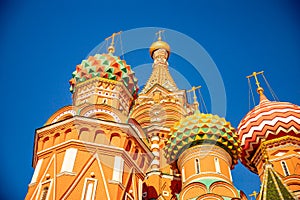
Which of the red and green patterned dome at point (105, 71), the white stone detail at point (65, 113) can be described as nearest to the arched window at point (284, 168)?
the red and green patterned dome at point (105, 71)

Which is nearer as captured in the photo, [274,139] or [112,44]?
[274,139]

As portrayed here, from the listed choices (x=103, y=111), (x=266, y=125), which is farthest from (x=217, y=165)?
(x=103, y=111)

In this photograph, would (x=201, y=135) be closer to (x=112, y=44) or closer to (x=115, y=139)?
(x=115, y=139)

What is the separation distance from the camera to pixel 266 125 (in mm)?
16250

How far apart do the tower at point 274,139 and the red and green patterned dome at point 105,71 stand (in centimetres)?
479

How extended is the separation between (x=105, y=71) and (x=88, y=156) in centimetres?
511

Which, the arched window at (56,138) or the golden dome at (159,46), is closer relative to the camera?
the arched window at (56,138)

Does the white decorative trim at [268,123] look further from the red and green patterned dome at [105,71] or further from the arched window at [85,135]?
the arched window at [85,135]

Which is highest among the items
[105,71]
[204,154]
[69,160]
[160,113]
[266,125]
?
→ [160,113]

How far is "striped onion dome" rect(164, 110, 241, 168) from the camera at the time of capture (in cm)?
1443

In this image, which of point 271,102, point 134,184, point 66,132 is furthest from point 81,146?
point 271,102

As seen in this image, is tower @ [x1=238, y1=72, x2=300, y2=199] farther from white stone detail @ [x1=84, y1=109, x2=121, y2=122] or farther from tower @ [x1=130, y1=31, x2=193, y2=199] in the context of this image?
white stone detail @ [x1=84, y1=109, x2=121, y2=122]

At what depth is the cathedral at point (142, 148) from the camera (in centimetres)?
1109

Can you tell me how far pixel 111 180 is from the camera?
11.1m
